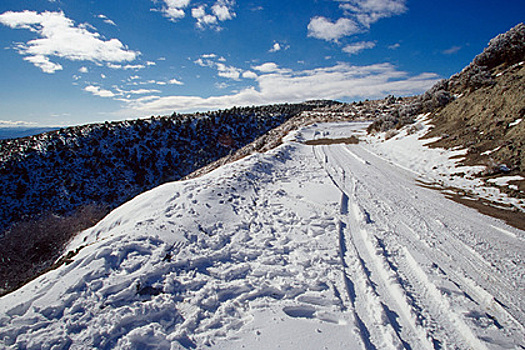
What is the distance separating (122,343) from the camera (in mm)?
2660

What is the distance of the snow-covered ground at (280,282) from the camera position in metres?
2.84

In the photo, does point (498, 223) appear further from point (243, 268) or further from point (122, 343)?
point (122, 343)

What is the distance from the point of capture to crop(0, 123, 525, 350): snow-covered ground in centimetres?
284

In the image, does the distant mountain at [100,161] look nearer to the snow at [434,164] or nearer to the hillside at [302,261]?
the hillside at [302,261]

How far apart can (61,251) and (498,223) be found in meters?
12.2

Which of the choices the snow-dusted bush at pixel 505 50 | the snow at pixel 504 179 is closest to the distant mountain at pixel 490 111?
the snow-dusted bush at pixel 505 50

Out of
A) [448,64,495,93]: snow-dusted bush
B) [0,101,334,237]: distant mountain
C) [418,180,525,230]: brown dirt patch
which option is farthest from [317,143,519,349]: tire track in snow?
[0,101,334,237]: distant mountain

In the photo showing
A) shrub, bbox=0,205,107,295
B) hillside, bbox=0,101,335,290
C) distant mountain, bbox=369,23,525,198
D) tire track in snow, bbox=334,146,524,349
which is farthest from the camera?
hillside, bbox=0,101,335,290

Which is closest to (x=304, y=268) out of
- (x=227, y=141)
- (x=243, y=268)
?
(x=243, y=268)

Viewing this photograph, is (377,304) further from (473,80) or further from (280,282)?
(473,80)

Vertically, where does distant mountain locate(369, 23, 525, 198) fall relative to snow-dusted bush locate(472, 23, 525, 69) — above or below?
below

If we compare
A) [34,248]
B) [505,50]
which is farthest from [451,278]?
[505,50]

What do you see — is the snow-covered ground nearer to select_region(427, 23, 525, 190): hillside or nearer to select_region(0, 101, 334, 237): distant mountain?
select_region(427, 23, 525, 190): hillside

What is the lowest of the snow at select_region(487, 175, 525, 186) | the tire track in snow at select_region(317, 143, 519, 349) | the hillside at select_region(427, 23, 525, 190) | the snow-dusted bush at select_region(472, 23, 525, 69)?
the tire track in snow at select_region(317, 143, 519, 349)
